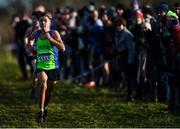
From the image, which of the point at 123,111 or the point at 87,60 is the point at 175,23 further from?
the point at 87,60

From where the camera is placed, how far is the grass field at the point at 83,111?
47.0ft

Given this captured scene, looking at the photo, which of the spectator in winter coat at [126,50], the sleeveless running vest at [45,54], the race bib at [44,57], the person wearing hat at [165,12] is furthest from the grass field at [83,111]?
the person wearing hat at [165,12]

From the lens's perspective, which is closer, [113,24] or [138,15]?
[138,15]

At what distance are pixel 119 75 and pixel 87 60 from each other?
79.2 inches

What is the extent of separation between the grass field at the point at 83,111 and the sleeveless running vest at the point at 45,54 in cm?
120

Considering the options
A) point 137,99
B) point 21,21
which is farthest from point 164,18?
point 21,21

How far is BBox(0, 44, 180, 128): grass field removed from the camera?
14.3 meters

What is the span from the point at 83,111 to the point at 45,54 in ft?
6.89

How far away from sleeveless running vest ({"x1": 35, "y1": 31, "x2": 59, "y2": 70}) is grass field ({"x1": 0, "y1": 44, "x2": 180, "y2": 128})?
3.93ft

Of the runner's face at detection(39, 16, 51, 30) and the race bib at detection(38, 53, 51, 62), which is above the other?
the runner's face at detection(39, 16, 51, 30)

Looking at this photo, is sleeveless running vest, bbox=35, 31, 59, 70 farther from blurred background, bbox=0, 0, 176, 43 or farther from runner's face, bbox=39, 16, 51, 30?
blurred background, bbox=0, 0, 176, 43

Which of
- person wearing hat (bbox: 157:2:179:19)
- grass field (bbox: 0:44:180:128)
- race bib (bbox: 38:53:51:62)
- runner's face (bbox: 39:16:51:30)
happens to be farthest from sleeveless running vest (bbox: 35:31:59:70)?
person wearing hat (bbox: 157:2:179:19)

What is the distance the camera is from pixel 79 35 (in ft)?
70.2

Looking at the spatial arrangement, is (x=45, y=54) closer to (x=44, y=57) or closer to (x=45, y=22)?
(x=44, y=57)
